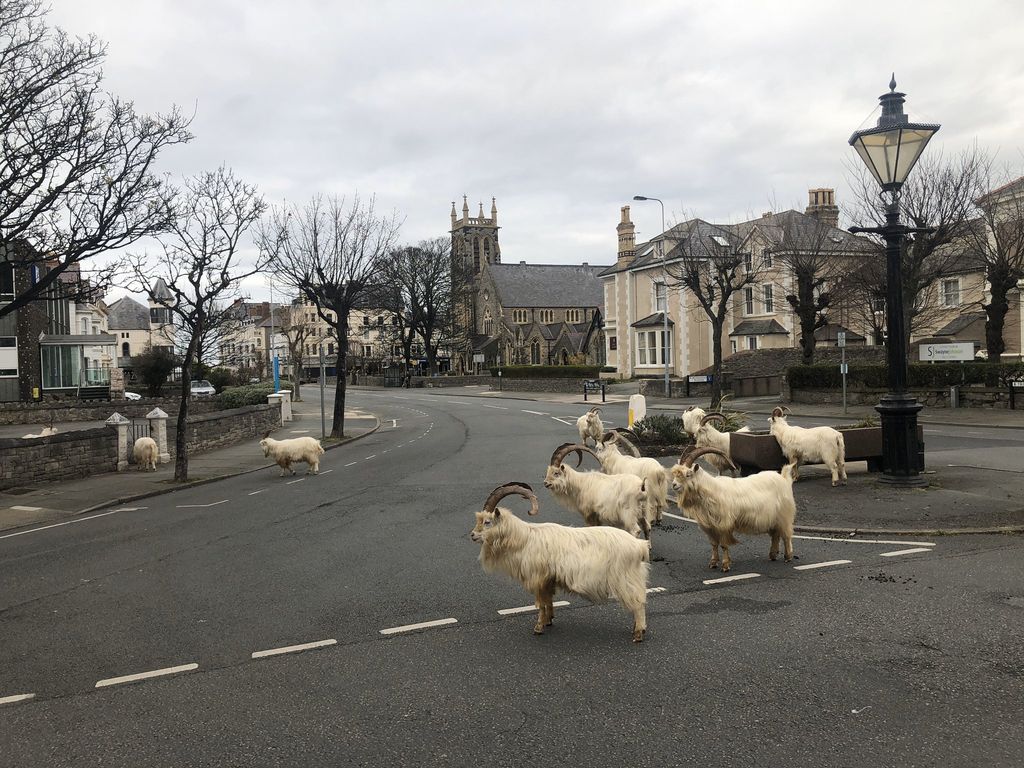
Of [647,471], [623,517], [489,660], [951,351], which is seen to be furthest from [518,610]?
[951,351]

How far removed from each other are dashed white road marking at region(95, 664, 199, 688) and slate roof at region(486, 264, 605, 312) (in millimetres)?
99690

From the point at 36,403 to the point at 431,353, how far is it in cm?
4762

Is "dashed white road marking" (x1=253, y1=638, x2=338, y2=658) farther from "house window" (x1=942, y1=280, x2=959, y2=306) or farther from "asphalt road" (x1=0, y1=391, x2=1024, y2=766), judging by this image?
"house window" (x1=942, y1=280, x2=959, y2=306)

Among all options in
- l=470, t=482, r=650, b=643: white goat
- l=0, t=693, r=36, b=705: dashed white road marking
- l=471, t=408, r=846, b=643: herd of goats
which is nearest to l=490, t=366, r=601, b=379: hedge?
l=471, t=408, r=846, b=643: herd of goats

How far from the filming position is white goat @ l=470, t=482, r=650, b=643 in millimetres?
6656

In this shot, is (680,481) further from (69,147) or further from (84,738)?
(69,147)

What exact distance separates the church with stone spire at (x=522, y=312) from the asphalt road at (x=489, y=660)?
83438 millimetres

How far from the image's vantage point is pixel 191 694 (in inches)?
233

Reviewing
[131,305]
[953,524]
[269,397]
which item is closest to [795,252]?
[269,397]

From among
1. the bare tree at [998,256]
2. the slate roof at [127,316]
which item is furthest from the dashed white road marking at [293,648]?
the slate roof at [127,316]

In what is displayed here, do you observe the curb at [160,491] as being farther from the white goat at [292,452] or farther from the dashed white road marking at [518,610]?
the dashed white road marking at [518,610]

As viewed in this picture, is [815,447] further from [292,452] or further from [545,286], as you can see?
[545,286]

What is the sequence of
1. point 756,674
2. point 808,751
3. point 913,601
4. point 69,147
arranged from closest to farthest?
1. point 808,751
2. point 756,674
3. point 913,601
4. point 69,147

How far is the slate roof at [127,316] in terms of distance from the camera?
114250 millimetres
